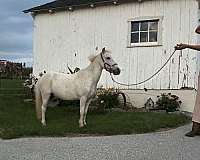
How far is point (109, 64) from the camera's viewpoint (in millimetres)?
10938

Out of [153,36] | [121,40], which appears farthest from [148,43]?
[121,40]

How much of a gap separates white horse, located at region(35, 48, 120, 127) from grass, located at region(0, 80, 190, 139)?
0.48 metres

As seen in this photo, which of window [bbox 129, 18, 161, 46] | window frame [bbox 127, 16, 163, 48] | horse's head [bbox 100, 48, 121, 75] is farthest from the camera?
window [bbox 129, 18, 161, 46]

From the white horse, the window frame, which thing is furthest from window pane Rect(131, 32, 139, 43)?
the white horse

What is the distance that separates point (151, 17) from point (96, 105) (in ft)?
13.1

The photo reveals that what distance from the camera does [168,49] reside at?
51.0 ft

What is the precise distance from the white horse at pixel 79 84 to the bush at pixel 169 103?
417cm

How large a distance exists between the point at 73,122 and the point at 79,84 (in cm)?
124

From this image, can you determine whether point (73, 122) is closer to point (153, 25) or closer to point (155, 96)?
point (155, 96)

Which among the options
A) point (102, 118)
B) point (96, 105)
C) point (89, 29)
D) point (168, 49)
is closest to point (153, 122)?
point (102, 118)

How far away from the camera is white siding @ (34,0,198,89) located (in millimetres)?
15203

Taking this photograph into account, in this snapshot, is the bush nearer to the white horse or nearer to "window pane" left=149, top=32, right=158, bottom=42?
"window pane" left=149, top=32, right=158, bottom=42

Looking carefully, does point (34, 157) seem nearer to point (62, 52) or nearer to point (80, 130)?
point (80, 130)

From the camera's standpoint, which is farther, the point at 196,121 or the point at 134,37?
the point at 134,37
